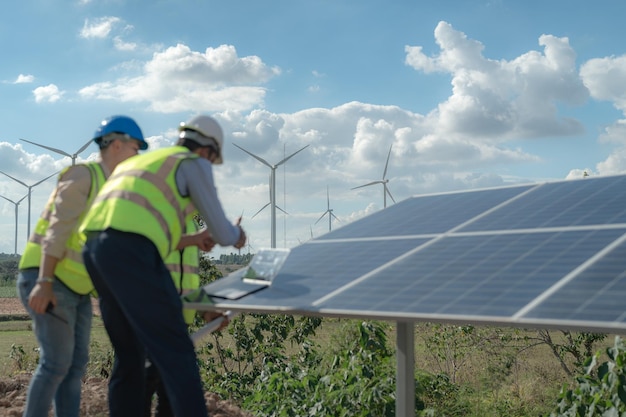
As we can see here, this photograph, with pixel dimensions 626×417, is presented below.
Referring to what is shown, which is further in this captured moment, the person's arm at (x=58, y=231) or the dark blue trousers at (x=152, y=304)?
Answer: the person's arm at (x=58, y=231)

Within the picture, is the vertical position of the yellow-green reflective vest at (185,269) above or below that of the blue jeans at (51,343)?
above

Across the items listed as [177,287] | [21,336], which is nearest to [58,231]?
[177,287]

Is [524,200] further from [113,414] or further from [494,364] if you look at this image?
[494,364]

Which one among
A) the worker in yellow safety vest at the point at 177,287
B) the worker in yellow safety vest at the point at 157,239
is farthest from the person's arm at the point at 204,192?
the worker in yellow safety vest at the point at 177,287

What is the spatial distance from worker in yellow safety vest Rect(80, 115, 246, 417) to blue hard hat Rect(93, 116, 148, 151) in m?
0.92

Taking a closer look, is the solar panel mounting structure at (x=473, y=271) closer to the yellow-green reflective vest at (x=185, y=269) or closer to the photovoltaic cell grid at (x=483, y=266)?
the photovoltaic cell grid at (x=483, y=266)

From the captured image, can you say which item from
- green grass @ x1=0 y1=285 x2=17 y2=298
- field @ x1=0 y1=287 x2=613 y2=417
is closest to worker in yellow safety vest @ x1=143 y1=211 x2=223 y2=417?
field @ x1=0 y1=287 x2=613 y2=417

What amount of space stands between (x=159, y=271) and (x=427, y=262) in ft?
7.05

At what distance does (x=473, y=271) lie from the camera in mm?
5457

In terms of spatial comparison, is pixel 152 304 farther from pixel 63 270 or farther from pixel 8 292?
pixel 8 292

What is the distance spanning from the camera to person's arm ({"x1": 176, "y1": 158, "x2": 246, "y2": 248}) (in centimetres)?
497

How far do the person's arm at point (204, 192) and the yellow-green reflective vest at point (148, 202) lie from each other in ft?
0.19

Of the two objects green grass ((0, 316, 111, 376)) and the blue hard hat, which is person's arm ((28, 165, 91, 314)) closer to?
the blue hard hat

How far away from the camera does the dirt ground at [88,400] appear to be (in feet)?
28.5
